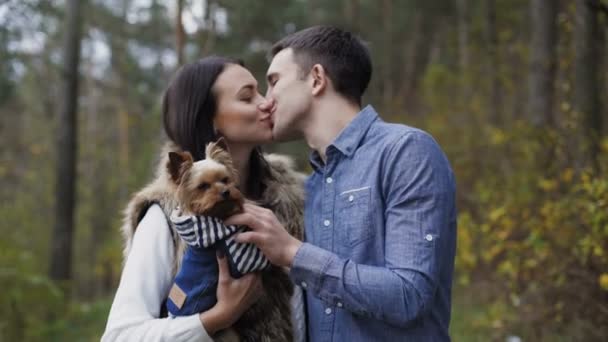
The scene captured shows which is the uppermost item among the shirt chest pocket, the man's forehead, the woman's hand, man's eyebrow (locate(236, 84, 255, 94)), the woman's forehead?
the man's forehead

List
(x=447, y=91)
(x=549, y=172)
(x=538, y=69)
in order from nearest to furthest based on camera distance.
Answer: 1. (x=549, y=172)
2. (x=538, y=69)
3. (x=447, y=91)

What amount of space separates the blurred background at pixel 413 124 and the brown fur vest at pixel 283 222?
1.96 meters

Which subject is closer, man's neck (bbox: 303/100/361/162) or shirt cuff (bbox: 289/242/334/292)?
shirt cuff (bbox: 289/242/334/292)

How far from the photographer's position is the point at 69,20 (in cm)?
1444

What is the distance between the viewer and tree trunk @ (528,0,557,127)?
33.4 feet

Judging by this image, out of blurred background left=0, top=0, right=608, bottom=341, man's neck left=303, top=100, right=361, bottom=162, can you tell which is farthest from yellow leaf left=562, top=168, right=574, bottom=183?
man's neck left=303, top=100, right=361, bottom=162

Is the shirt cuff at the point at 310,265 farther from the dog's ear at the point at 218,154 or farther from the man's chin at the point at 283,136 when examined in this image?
the man's chin at the point at 283,136

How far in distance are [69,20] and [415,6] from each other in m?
13.5

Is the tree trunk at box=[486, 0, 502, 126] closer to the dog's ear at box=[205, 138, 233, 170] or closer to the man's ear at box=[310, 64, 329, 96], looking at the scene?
the man's ear at box=[310, 64, 329, 96]

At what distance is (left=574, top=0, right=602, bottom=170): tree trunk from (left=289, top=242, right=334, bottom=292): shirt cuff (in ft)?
14.9

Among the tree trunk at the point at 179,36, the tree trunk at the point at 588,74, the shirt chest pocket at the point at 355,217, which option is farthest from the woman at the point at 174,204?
the tree trunk at the point at 179,36

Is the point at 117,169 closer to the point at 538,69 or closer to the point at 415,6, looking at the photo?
the point at 415,6

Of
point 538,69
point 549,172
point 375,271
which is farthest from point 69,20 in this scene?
point 375,271

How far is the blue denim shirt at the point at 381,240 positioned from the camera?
2.55 meters
